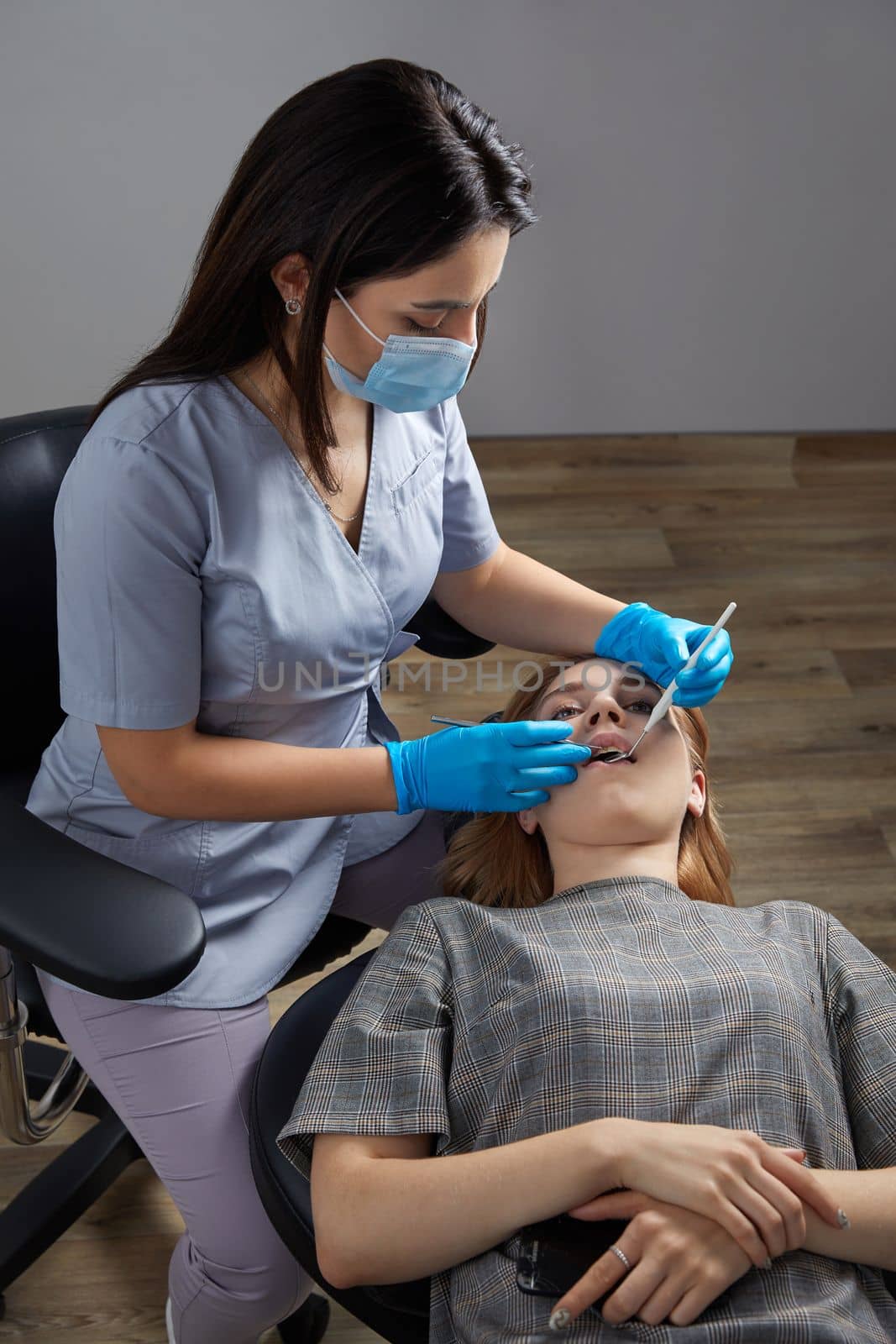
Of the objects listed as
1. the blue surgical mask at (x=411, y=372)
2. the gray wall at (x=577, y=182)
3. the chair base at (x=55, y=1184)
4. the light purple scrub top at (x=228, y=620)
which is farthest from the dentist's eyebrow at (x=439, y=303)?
the gray wall at (x=577, y=182)

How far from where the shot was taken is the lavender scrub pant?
44.8 inches

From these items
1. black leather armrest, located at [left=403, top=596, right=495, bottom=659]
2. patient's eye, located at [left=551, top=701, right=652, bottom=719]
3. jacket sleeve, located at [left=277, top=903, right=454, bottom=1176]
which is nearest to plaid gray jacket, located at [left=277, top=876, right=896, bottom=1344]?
jacket sleeve, located at [left=277, top=903, right=454, bottom=1176]

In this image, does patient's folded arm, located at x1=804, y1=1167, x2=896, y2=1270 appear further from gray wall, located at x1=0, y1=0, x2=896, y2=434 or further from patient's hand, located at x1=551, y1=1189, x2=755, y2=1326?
gray wall, located at x1=0, y1=0, x2=896, y2=434

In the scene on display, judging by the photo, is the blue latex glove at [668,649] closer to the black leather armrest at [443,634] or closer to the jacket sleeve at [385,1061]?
the black leather armrest at [443,634]

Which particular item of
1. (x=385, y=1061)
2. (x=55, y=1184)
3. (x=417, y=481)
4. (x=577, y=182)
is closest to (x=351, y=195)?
(x=417, y=481)

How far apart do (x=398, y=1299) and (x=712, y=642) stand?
69 cm

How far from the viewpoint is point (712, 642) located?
1.35m

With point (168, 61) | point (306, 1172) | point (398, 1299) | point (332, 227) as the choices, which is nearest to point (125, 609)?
point (332, 227)

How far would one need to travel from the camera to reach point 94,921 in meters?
0.98

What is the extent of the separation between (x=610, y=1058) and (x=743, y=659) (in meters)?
1.57

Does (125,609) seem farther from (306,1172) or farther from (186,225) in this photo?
(186,225)

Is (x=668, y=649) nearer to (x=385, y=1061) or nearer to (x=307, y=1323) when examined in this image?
(x=385, y=1061)

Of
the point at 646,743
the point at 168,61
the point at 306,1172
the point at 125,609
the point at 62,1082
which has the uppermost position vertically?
the point at 168,61

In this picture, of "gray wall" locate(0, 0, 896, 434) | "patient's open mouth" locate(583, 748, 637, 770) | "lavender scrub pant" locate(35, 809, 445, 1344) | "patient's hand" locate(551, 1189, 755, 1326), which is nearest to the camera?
"patient's hand" locate(551, 1189, 755, 1326)
